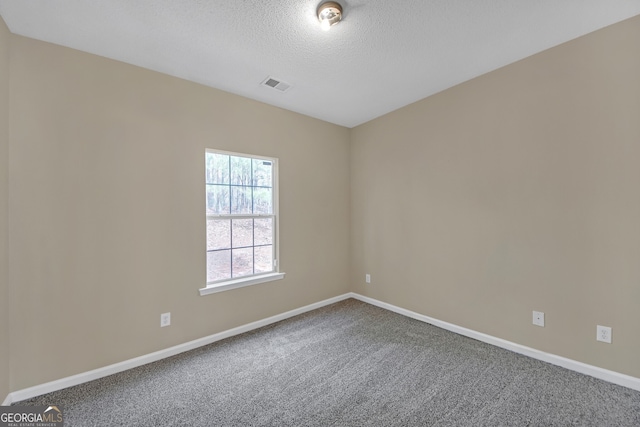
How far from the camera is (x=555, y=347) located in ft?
7.14

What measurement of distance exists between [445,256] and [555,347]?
1105 mm

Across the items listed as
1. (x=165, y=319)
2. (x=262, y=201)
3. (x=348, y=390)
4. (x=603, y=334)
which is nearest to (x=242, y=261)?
(x=262, y=201)

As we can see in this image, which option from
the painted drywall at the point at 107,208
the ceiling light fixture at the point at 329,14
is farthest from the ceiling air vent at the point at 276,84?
the ceiling light fixture at the point at 329,14

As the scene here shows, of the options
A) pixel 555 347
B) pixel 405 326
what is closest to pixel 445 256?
pixel 405 326

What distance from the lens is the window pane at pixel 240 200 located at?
112 inches

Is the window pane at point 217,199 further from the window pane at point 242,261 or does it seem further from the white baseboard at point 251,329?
the white baseboard at point 251,329

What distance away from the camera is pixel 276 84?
8.66 feet

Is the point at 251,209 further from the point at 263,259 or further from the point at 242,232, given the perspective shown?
the point at 263,259

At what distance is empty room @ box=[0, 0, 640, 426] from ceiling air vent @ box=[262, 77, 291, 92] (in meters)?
0.09

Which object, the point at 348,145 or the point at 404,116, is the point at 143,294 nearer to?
the point at 348,145

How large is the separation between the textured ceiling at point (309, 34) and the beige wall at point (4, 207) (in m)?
0.23

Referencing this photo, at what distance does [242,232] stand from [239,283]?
21.5 inches

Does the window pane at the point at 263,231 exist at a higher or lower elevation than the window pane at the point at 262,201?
lower

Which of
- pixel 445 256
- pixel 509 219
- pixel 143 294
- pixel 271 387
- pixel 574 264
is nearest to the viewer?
pixel 271 387
